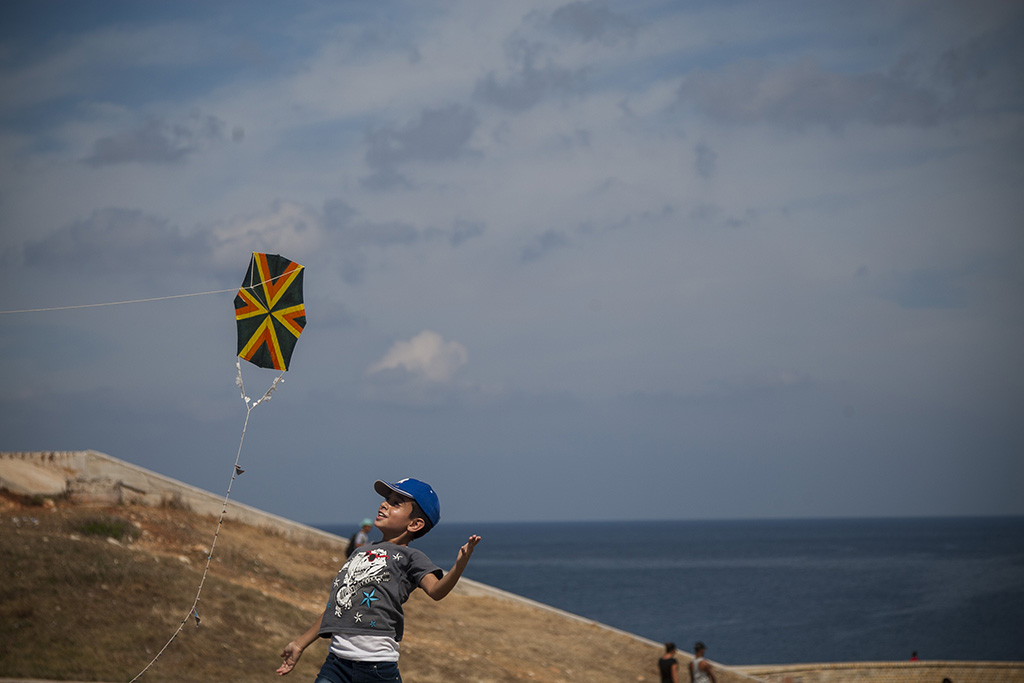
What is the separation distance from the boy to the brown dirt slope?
9196mm

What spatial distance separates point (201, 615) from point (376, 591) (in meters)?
12.1

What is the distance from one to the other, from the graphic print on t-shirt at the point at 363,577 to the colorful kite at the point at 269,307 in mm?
4889

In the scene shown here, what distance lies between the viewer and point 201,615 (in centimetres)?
1609

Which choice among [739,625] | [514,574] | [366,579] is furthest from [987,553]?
[366,579]

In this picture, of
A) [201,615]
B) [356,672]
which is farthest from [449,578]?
[201,615]

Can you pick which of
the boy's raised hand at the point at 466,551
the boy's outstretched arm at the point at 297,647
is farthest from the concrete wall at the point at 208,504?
the boy's raised hand at the point at 466,551

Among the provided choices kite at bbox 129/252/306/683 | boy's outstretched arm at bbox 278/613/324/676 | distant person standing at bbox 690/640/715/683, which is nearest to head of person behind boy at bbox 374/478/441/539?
boy's outstretched arm at bbox 278/613/324/676

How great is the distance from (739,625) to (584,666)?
2447 inches

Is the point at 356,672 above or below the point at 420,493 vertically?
below

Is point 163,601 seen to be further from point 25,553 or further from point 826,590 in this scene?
point 826,590

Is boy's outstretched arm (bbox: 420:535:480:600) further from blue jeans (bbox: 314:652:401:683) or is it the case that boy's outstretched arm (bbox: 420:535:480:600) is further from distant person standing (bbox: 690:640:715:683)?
distant person standing (bbox: 690:640:715:683)

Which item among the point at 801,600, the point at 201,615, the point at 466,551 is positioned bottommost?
the point at 201,615

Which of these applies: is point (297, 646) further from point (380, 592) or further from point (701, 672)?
point (701, 672)

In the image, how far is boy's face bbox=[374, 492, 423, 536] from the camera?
5523mm
